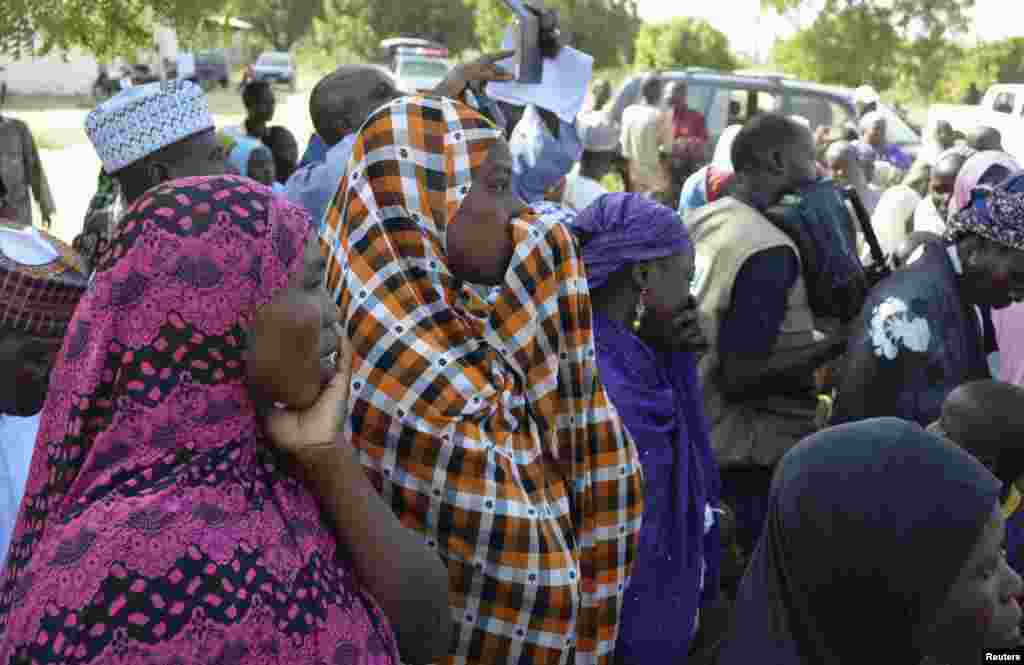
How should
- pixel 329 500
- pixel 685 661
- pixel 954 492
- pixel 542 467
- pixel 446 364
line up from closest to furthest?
1. pixel 329 500
2. pixel 954 492
3. pixel 446 364
4. pixel 542 467
5. pixel 685 661

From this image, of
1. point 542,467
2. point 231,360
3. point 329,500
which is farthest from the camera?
point 542,467

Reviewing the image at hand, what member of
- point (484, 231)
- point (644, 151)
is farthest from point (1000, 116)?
point (484, 231)

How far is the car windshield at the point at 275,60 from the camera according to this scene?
42594mm

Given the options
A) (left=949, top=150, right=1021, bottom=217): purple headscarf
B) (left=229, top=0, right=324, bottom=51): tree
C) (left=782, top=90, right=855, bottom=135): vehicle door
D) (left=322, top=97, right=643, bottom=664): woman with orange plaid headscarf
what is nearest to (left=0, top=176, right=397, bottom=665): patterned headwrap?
(left=322, top=97, right=643, bottom=664): woman with orange plaid headscarf

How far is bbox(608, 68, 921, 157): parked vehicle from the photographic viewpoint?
14102 millimetres

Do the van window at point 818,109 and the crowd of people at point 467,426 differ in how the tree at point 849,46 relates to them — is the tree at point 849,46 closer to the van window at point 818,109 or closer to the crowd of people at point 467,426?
the van window at point 818,109

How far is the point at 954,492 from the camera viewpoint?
1.90 metres

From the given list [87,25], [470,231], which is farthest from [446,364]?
[87,25]

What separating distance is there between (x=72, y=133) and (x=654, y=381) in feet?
85.3

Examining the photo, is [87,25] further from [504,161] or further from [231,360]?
[231,360]

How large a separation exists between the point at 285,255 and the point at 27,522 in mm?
574

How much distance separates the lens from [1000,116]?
1187cm

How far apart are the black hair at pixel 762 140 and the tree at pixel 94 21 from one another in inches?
104

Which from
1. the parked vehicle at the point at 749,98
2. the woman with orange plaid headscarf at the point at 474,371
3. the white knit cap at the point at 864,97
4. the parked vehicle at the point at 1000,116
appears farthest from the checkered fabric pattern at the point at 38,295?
the white knit cap at the point at 864,97
